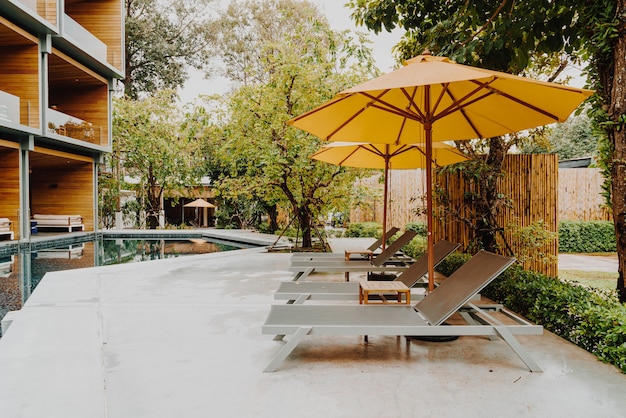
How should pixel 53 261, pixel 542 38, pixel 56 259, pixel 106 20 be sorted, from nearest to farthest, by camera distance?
1. pixel 542 38
2. pixel 53 261
3. pixel 56 259
4. pixel 106 20

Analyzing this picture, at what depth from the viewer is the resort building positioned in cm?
1485

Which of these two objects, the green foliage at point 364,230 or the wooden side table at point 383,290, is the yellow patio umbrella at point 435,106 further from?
the green foliage at point 364,230

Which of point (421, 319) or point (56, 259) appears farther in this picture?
point (56, 259)

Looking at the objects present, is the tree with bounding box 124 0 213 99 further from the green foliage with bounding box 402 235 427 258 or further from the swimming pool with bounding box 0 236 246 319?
the green foliage with bounding box 402 235 427 258

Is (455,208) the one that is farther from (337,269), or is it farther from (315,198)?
(315,198)

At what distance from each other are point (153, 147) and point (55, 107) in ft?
14.4

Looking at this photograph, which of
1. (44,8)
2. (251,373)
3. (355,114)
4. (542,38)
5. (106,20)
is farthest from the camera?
(106,20)

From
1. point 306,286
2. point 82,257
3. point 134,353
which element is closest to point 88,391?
point 134,353

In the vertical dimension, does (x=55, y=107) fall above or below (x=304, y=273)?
above

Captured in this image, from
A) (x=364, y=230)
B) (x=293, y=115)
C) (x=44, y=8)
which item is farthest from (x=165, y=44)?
(x=293, y=115)

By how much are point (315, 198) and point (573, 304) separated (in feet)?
26.4

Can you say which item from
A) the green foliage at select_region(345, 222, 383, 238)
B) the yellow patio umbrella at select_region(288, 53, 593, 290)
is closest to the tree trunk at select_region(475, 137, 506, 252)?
the yellow patio umbrella at select_region(288, 53, 593, 290)

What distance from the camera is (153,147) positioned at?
21.2 m

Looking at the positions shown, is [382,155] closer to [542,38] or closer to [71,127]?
[542,38]
